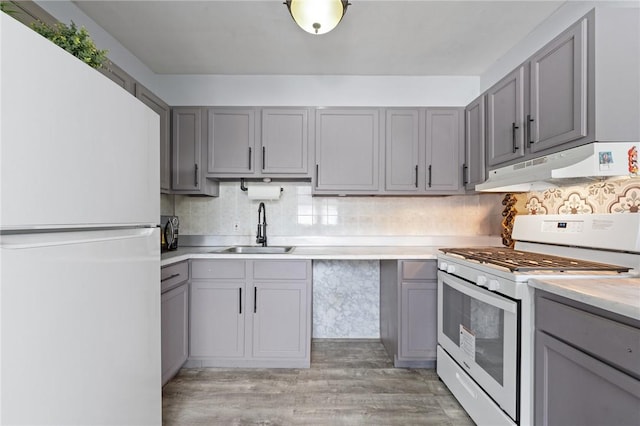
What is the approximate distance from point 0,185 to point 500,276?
6.07 ft

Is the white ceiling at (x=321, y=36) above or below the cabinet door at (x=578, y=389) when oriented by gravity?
above

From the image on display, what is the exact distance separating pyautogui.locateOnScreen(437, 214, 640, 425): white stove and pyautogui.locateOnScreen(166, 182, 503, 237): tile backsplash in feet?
2.67

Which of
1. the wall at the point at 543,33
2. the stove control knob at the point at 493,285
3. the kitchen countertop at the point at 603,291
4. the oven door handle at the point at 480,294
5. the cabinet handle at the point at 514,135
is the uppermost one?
the wall at the point at 543,33

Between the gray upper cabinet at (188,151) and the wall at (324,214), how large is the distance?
335 mm

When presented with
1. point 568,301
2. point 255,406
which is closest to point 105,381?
point 255,406

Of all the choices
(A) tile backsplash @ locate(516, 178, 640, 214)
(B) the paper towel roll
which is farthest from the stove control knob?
(B) the paper towel roll

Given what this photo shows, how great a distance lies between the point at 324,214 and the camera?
296cm

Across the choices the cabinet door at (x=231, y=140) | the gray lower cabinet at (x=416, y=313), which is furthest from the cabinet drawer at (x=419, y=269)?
the cabinet door at (x=231, y=140)

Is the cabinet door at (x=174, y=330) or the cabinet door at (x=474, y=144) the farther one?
the cabinet door at (x=474, y=144)

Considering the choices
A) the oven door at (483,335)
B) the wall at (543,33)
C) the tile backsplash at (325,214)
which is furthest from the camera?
the tile backsplash at (325,214)

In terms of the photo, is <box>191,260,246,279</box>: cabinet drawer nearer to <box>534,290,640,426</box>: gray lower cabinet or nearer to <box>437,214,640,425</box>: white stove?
<box>437,214,640,425</box>: white stove

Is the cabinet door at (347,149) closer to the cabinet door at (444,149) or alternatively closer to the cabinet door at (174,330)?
the cabinet door at (444,149)

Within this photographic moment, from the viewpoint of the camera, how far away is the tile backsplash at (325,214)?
9.64 feet

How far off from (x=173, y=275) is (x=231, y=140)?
124cm
